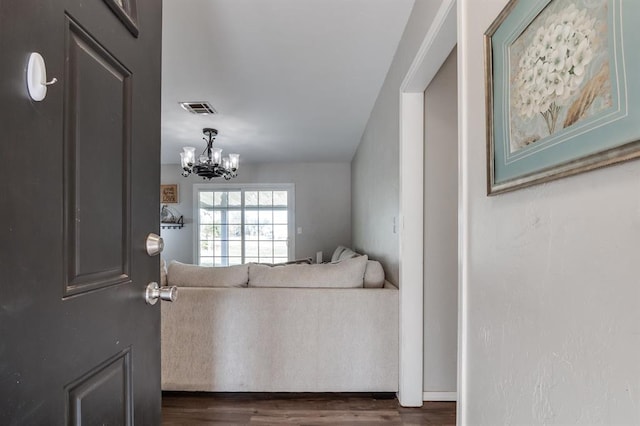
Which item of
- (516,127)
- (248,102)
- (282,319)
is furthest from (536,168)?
(248,102)

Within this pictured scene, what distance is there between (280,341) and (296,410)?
0.41 metres

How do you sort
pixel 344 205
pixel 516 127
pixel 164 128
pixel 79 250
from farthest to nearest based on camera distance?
pixel 344 205
pixel 164 128
pixel 516 127
pixel 79 250

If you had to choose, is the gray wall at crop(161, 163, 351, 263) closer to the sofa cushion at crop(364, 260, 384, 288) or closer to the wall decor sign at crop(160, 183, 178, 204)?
the wall decor sign at crop(160, 183, 178, 204)

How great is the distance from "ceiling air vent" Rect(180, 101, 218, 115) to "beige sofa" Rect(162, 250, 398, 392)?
179cm

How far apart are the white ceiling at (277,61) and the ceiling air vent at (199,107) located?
0.07m

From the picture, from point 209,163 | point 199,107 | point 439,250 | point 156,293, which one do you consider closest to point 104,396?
point 156,293

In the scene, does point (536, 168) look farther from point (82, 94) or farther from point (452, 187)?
point (452, 187)

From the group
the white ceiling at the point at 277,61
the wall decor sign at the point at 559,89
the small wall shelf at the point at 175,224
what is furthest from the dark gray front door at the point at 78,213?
the small wall shelf at the point at 175,224

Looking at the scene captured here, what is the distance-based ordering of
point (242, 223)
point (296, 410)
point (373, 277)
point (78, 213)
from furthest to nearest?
point (242, 223) → point (373, 277) → point (296, 410) → point (78, 213)

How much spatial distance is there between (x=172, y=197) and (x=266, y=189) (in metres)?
1.73

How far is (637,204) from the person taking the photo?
0.52m

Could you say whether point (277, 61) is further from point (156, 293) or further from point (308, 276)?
point (156, 293)

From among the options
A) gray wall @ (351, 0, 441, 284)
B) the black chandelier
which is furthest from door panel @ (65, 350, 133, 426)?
the black chandelier

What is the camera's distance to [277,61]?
7.79ft
